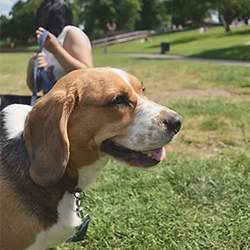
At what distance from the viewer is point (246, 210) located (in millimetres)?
4535

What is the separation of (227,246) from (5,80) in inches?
620

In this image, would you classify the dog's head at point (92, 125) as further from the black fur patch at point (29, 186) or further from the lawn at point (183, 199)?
the lawn at point (183, 199)

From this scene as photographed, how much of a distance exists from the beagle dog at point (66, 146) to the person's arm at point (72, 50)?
1.03m

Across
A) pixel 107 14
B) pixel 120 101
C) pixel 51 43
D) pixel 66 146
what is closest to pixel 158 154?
pixel 120 101

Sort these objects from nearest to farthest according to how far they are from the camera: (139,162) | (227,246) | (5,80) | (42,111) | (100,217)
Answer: (42,111) < (139,162) < (227,246) < (100,217) < (5,80)

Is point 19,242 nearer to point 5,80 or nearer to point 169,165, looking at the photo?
point 169,165

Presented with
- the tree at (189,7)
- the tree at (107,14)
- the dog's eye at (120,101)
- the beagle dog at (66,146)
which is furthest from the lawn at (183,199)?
the tree at (107,14)

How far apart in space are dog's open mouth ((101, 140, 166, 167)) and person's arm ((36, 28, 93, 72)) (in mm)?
1222

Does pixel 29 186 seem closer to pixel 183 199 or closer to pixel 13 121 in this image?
pixel 13 121

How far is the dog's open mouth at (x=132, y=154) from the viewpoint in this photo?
3.05m

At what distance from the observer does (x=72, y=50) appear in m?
4.28

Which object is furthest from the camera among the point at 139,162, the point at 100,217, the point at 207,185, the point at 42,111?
the point at 207,185

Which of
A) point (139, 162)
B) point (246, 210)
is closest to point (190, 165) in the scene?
point (246, 210)

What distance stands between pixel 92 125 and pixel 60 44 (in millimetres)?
1495
